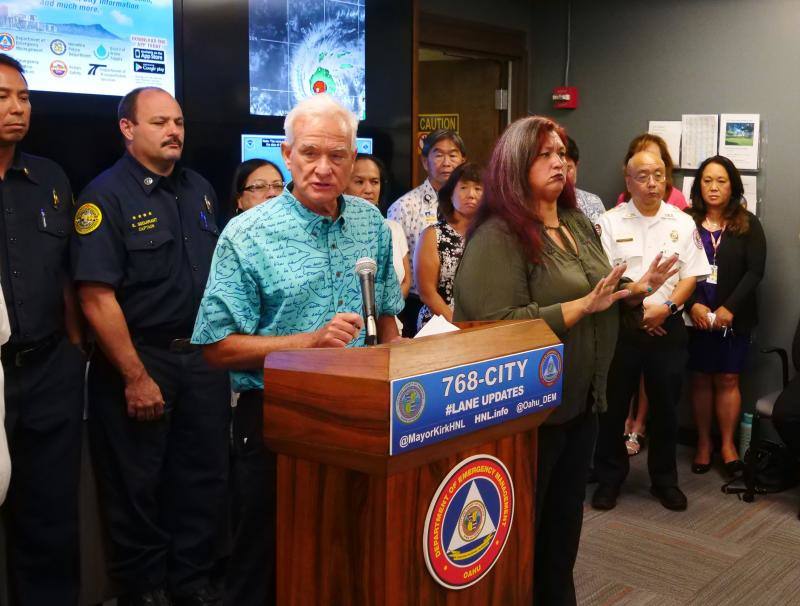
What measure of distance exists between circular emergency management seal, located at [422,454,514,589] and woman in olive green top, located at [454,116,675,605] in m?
0.53

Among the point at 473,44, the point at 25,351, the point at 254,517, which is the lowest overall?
the point at 254,517

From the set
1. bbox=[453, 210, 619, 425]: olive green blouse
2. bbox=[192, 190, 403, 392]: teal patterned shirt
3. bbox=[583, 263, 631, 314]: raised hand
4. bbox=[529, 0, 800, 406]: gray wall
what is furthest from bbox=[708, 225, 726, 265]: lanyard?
bbox=[192, 190, 403, 392]: teal patterned shirt

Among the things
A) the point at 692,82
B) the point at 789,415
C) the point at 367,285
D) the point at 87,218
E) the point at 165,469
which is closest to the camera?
the point at 367,285

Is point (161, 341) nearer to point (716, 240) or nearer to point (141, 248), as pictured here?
point (141, 248)

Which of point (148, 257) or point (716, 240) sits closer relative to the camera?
point (148, 257)

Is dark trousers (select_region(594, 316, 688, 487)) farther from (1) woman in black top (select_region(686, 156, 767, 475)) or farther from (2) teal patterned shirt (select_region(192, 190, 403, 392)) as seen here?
(2) teal patterned shirt (select_region(192, 190, 403, 392))

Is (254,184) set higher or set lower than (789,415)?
higher

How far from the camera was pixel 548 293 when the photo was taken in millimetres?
2125

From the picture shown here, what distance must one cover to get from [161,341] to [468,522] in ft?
4.89

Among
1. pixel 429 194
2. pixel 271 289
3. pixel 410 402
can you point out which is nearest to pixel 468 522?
pixel 410 402

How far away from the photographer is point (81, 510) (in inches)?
107

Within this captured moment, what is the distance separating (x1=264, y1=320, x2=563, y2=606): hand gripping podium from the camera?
1384mm

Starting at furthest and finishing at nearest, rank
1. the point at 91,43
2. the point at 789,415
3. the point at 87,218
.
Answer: the point at 789,415
the point at 91,43
the point at 87,218

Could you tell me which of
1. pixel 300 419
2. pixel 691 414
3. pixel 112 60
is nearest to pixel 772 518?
pixel 691 414
